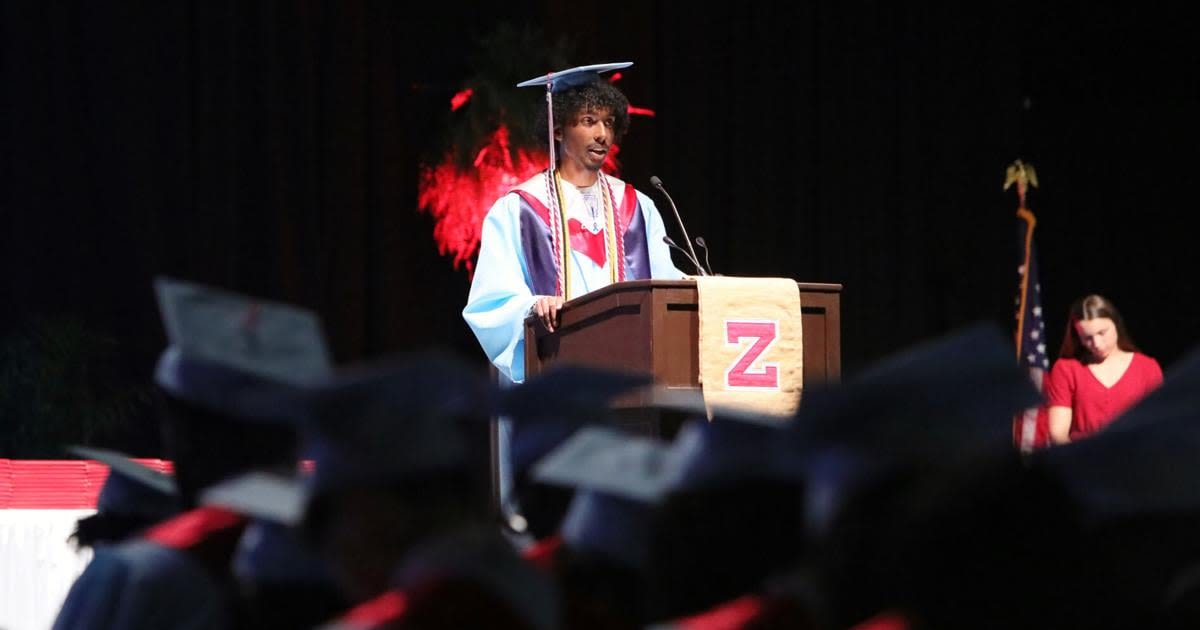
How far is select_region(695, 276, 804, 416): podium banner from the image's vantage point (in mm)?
3877

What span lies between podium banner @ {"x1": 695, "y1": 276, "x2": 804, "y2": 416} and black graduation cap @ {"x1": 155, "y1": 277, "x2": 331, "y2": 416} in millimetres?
2696

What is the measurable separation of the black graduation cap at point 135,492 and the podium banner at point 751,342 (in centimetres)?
245

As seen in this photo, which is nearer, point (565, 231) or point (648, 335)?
point (648, 335)

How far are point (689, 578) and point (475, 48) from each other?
22.2 ft

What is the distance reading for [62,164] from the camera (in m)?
7.07

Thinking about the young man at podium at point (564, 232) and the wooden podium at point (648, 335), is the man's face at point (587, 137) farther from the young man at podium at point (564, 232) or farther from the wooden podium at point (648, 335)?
the wooden podium at point (648, 335)

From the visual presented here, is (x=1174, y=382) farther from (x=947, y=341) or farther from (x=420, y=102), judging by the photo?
(x=420, y=102)

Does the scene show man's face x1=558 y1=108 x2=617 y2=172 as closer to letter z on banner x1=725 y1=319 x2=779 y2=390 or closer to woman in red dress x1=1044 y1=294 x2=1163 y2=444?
letter z on banner x1=725 y1=319 x2=779 y2=390

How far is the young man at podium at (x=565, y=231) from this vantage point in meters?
4.64

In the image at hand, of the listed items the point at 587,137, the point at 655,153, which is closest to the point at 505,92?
the point at 655,153

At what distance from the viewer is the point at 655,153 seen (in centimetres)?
786

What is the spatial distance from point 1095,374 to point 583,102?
106 inches

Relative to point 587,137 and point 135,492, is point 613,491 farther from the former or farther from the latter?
point 587,137

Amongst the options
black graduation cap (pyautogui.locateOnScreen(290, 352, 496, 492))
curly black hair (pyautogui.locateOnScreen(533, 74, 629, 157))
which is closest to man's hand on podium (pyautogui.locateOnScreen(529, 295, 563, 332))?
curly black hair (pyautogui.locateOnScreen(533, 74, 629, 157))
